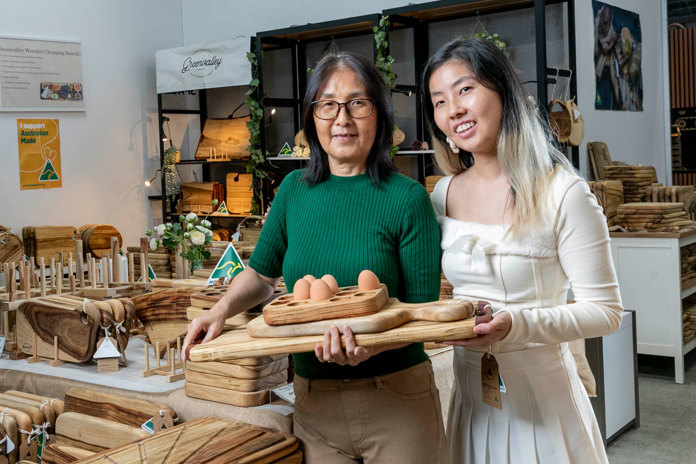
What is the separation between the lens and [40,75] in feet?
21.5

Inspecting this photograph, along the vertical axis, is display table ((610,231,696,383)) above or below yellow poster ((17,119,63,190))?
below

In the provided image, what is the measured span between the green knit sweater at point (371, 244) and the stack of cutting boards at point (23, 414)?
38.1 inches

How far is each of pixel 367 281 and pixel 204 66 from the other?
568cm

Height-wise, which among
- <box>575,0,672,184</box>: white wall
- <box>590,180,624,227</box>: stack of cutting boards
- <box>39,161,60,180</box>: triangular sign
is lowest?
<box>590,180,624,227</box>: stack of cutting boards

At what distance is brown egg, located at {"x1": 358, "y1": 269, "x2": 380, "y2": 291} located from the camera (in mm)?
1510

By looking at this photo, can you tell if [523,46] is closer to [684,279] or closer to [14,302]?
[684,279]

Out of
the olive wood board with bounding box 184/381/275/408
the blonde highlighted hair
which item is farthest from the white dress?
the olive wood board with bounding box 184/381/275/408

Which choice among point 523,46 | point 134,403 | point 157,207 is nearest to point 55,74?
point 157,207

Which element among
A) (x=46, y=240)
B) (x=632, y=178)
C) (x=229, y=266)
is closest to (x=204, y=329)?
(x=229, y=266)

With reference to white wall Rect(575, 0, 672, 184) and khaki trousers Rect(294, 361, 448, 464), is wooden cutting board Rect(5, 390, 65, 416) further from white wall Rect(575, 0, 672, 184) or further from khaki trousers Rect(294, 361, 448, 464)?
white wall Rect(575, 0, 672, 184)

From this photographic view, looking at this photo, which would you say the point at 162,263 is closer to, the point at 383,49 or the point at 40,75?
the point at 383,49

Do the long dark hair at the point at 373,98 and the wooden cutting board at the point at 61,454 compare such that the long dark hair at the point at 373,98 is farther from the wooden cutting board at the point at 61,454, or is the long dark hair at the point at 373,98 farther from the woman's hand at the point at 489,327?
the wooden cutting board at the point at 61,454

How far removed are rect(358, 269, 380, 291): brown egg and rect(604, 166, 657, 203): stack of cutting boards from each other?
4523mm

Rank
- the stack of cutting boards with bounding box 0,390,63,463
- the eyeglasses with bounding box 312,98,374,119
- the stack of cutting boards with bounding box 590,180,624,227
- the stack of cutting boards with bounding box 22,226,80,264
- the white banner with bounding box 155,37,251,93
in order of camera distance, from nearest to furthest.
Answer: the eyeglasses with bounding box 312,98,374,119
the stack of cutting boards with bounding box 0,390,63,463
the stack of cutting boards with bounding box 590,180,624,227
the stack of cutting boards with bounding box 22,226,80,264
the white banner with bounding box 155,37,251,93
